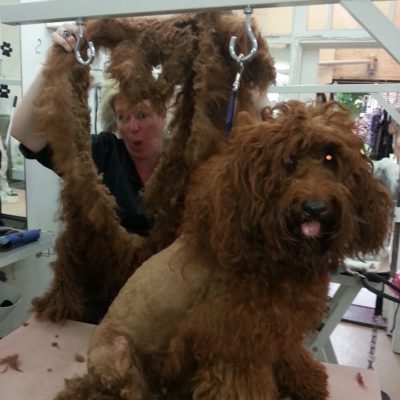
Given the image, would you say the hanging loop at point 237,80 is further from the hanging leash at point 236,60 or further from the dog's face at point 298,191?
the dog's face at point 298,191

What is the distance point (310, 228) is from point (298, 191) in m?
0.05

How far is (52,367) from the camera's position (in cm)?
100

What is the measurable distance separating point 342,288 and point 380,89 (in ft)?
2.86

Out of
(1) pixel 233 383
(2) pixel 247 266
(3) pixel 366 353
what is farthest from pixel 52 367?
(3) pixel 366 353

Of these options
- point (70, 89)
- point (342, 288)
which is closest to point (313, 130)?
point (70, 89)

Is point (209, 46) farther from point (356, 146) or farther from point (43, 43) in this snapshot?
point (43, 43)

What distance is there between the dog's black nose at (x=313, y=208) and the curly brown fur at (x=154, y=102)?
0.34 metres

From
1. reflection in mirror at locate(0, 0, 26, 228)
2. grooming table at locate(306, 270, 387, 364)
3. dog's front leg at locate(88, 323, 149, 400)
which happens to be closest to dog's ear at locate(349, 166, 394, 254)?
dog's front leg at locate(88, 323, 149, 400)

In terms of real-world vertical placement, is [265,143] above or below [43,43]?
below

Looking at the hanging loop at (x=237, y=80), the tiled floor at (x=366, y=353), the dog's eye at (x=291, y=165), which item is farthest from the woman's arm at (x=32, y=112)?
the tiled floor at (x=366, y=353)

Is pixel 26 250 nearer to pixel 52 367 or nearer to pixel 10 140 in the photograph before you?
pixel 10 140

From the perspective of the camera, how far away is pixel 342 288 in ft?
6.05

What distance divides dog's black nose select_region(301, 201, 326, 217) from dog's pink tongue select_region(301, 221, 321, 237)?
15 millimetres

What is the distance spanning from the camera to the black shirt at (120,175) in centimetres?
121
